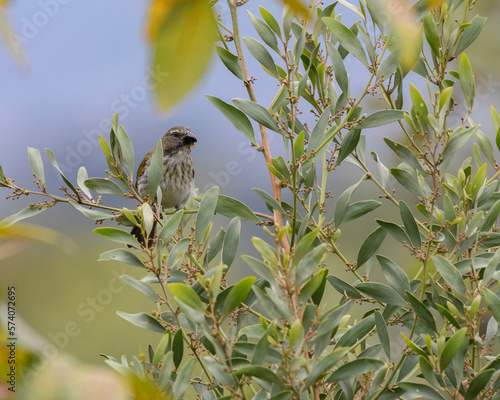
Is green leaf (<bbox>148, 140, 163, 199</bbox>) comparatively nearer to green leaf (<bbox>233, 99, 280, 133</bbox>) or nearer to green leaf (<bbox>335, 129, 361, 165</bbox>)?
green leaf (<bbox>233, 99, 280, 133</bbox>)

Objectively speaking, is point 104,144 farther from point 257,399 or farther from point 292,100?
point 257,399

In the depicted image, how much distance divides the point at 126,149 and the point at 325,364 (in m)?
0.61

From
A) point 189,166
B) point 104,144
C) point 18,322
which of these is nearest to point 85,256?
point 189,166

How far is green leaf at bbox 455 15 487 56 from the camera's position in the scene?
3.88 feet

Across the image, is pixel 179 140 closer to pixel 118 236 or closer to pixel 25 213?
pixel 25 213

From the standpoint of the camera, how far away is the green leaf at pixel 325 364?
30.3 inches

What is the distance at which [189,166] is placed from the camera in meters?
3.04

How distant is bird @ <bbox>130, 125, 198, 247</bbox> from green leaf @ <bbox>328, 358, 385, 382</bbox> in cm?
195

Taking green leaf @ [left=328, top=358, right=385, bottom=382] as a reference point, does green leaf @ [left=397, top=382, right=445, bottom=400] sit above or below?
below

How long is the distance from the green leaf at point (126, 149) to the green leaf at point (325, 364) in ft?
1.87

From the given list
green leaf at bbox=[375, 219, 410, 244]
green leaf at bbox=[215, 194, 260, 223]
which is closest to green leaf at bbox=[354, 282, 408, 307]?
green leaf at bbox=[375, 219, 410, 244]

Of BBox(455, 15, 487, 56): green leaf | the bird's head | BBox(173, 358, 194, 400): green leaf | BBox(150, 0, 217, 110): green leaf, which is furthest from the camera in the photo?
the bird's head

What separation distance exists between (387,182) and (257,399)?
59cm

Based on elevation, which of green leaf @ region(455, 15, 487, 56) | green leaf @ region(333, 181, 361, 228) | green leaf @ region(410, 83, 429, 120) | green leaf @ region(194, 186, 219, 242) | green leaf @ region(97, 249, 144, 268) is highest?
green leaf @ region(97, 249, 144, 268)
